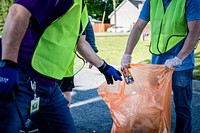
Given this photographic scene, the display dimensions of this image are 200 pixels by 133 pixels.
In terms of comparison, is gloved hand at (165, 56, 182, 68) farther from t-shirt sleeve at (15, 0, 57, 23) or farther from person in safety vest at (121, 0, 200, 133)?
t-shirt sleeve at (15, 0, 57, 23)

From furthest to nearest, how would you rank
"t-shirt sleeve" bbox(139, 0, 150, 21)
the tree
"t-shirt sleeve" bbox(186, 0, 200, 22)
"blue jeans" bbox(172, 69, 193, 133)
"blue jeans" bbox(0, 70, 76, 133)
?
the tree, "t-shirt sleeve" bbox(139, 0, 150, 21), "blue jeans" bbox(172, 69, 193, 133), "t-shirt sleeve" bbox(186, 0, 200, 22), "blue jeans" bbox(0, 70, 76, 133)

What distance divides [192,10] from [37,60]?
148 cm

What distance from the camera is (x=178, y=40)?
121 inches

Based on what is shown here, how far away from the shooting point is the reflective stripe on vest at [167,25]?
9.89ft

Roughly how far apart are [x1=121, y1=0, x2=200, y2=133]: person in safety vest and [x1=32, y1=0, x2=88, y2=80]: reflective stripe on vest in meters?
1.13

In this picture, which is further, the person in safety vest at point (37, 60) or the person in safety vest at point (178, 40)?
the person in safety vest at point (178, 40)

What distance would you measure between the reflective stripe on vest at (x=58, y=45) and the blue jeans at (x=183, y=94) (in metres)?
1.26

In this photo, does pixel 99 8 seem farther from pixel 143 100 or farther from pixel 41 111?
pixel 41 111

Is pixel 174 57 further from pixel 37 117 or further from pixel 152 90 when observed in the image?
pixel 37 117

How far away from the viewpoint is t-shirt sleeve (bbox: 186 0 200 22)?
114 inches

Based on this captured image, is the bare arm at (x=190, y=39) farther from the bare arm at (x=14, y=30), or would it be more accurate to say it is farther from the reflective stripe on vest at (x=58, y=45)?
the bare arm at (x=14, y=30)

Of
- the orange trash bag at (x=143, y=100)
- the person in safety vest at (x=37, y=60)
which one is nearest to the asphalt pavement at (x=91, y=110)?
the orange trash bag at (x=143, y=100)

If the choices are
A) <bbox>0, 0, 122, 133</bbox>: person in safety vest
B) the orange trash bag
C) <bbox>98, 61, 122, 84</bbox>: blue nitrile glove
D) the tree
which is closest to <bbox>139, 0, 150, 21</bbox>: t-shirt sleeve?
the orange trash bag

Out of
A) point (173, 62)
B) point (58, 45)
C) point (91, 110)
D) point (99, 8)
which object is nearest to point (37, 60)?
point (58, 45)
